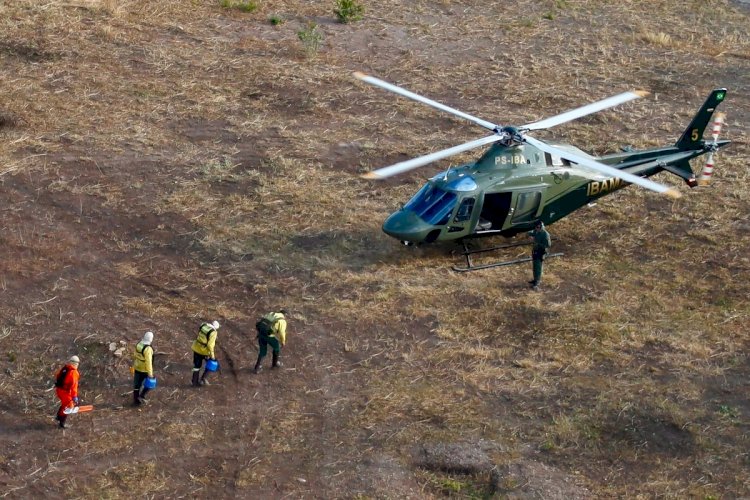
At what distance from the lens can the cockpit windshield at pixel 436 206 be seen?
61.1ft

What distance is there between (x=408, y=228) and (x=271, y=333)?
422 centimetres

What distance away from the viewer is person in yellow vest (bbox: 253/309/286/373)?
50.8 ft

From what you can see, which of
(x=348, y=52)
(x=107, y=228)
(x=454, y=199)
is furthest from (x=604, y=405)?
(x=348, y=52)

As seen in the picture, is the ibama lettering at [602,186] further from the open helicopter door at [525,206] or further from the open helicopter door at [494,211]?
the open helicopter door at [494,211]

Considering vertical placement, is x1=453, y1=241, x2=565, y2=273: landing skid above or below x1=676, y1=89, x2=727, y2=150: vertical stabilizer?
below

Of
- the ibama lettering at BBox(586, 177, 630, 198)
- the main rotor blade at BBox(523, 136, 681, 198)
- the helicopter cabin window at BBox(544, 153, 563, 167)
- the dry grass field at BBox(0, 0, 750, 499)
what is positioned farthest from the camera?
the ibama lettering at BBox(586, 177, 630, 198)

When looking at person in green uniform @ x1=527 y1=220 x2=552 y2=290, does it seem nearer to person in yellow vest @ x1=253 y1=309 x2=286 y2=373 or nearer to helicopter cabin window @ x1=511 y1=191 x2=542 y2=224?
helicopter cabin window @ x1=511 y1=191 x2=542 y2=224

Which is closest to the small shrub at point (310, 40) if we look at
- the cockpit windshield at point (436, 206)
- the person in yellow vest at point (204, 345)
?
the cockpit windshield at point (436, 206)

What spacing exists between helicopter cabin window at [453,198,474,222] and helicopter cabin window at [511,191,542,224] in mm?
987

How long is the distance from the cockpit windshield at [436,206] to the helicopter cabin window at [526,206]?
140 centimetres

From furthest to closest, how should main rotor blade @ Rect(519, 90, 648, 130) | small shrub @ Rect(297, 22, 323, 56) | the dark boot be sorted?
1. small shrub @ Rect(297, 22, 323, 56)
2. main rotor blade @ Rect(519, 90, 648, 130)
3. the dark boot

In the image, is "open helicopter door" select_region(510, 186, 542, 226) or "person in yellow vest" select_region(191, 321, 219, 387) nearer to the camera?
"person in yellow vest" select_region(191, 321, 219, 387)

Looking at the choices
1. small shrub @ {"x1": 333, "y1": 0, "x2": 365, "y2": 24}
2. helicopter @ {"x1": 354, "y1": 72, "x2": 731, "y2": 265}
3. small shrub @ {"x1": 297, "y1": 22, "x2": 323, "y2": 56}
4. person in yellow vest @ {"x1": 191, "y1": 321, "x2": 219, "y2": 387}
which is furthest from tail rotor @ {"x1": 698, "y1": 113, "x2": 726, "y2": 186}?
small shrub @ {"x1": 333, "y1": 0, "x2": 365, "y2": 24}

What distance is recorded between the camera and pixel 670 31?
31.4 meters
